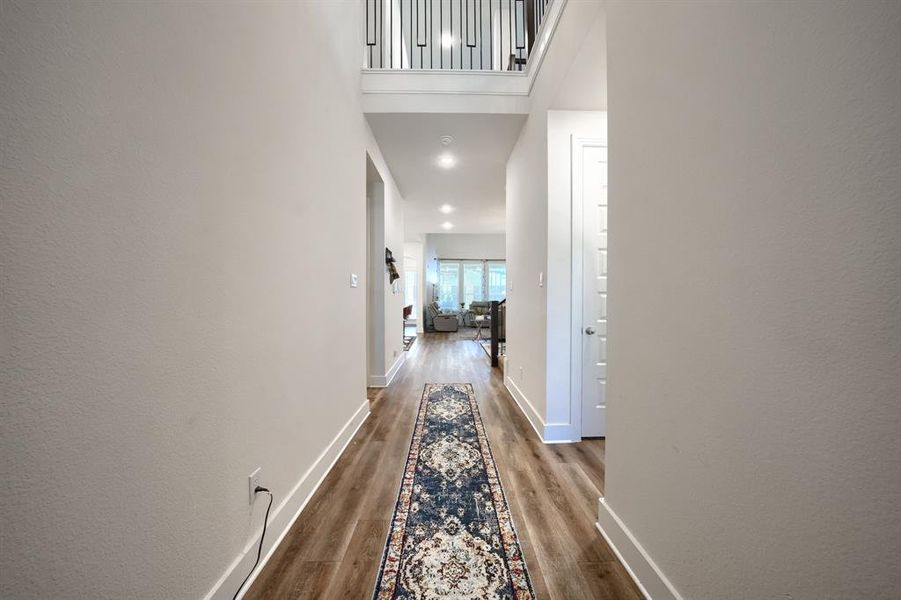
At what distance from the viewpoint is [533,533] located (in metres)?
1.46

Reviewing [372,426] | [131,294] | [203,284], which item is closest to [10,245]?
[131,294]

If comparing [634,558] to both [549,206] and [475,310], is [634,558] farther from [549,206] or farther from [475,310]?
[475,310]

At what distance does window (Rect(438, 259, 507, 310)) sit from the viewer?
1021cm

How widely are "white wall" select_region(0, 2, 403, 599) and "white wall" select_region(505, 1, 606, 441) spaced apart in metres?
1.57

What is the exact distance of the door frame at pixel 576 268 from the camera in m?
2.38

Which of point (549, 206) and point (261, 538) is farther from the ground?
point (549, 206)

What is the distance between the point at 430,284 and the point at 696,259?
29.6ft

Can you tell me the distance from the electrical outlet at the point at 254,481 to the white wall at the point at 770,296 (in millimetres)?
1465

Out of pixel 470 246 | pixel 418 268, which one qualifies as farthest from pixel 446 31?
pixel 470 246

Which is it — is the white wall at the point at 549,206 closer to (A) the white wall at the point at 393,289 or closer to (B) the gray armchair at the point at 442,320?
(A) the white wall at the point at 393,289

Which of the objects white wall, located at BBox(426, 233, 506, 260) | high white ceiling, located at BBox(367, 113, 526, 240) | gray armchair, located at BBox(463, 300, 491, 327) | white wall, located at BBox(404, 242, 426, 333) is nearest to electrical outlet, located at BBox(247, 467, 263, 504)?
high white ceiling, located at BBox(367, 113, 526, 240)

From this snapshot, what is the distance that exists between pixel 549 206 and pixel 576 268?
19.7 inches

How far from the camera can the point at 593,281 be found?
2439mm

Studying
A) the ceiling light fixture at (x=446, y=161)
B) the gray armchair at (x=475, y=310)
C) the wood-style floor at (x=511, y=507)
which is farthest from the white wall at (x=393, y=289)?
the gray armchair at (x=475, y=310)
